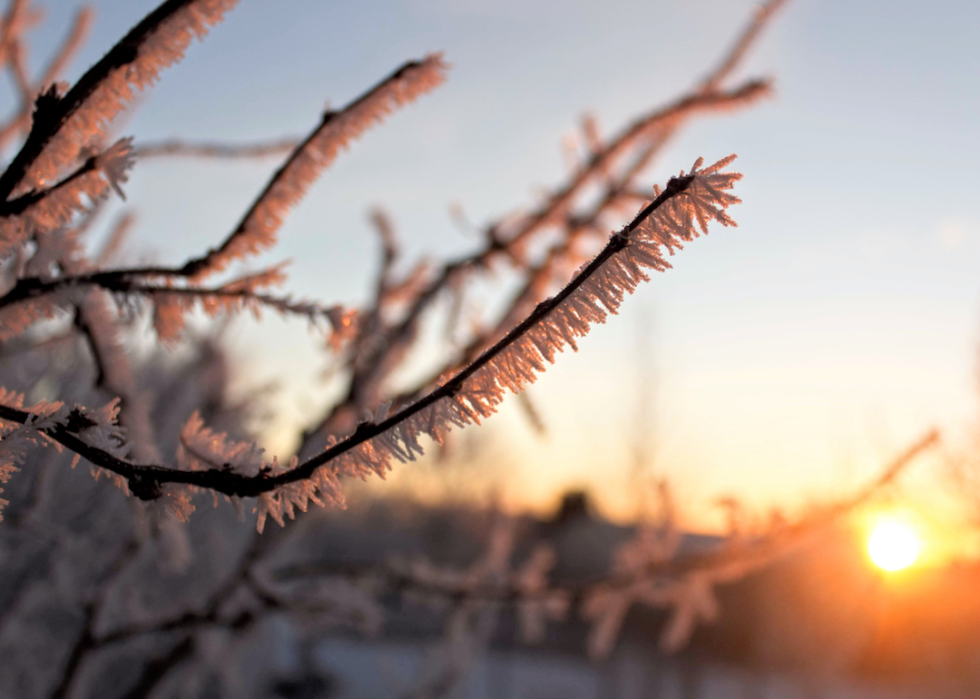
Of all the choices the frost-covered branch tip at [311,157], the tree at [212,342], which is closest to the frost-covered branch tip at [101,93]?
the tree at [212,342]

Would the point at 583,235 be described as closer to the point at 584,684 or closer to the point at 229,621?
A: the point at 229,621

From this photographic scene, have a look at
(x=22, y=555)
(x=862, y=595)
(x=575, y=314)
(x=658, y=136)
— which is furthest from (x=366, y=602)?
(x=862, y=595)

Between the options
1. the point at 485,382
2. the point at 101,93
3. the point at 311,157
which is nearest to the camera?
the point at 485,382

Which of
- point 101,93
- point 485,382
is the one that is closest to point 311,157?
point 101,93

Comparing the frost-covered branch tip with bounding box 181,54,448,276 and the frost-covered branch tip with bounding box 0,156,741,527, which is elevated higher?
the frost-covered branch tip with bounding box 181,54,448,276

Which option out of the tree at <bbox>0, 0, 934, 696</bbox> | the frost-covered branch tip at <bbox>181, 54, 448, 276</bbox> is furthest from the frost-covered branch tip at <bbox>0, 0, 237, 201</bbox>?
the frost-covered branch tip at <bbox>181, 54, 448, 276</bbox>

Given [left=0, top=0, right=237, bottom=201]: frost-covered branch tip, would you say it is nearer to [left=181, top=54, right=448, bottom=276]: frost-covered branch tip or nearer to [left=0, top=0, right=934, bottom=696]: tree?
[left=0, top=0, right=934, bottom=696]: tree

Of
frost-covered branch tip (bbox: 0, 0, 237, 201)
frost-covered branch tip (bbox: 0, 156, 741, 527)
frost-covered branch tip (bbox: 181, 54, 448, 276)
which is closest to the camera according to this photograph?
frost-covered branch tip (bbox: 0, 156, 741, 527)

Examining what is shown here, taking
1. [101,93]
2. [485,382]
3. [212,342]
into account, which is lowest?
[485,382]

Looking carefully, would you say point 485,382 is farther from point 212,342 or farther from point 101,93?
point 212,342
